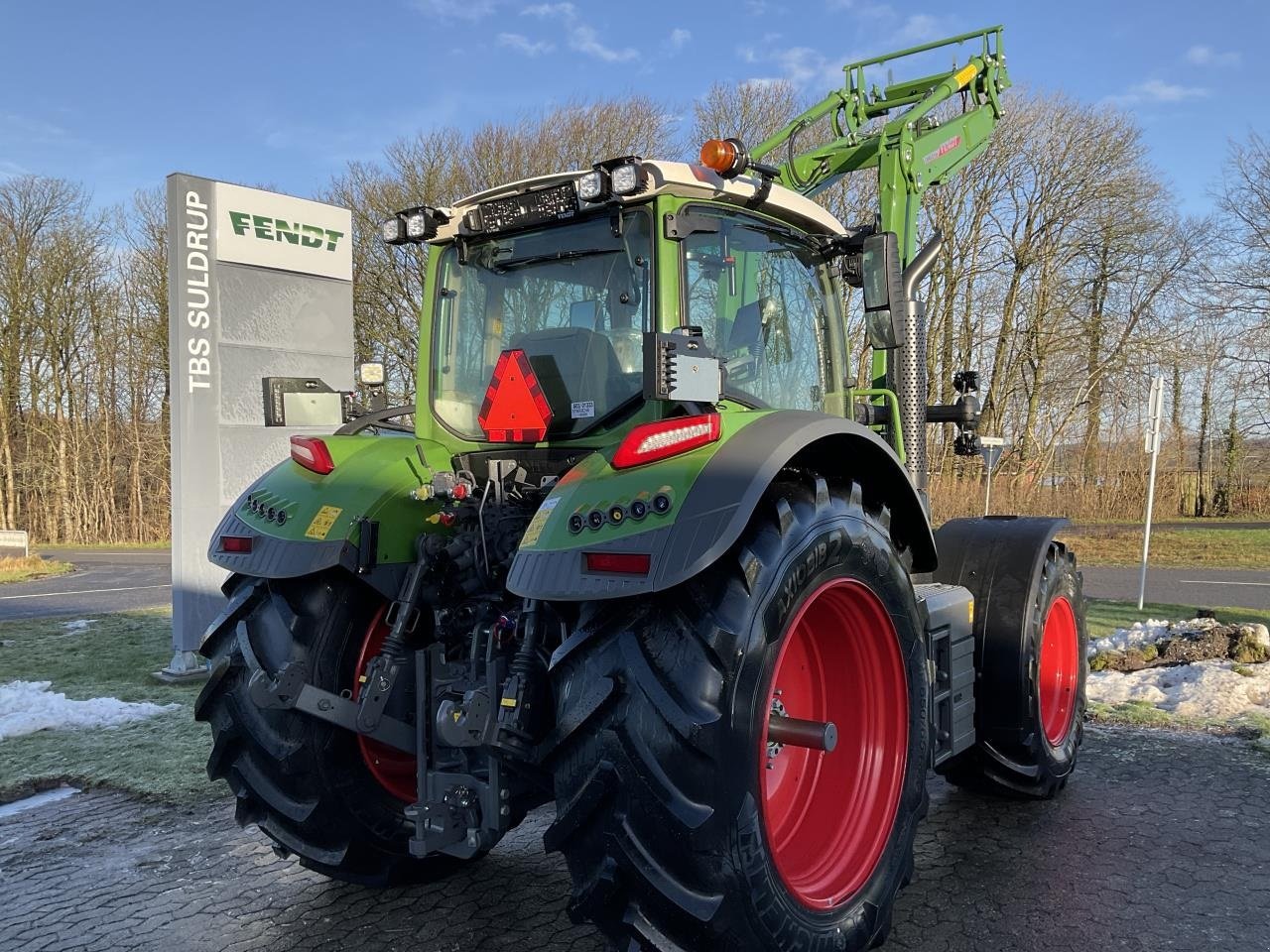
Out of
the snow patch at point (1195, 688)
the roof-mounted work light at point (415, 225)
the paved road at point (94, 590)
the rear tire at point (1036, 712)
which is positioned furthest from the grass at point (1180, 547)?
the roof-mounted work light at point (415, 225)

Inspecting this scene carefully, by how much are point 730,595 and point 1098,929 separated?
72.2 inches

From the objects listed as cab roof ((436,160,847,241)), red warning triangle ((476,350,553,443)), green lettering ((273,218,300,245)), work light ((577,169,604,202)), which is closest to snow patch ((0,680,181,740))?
green lettering ((273,218,300,245))

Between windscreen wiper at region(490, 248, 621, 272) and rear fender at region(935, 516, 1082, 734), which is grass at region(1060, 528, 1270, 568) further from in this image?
windscreen wiper at region(490, 248, 621, 272)

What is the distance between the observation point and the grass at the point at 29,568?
1552cm

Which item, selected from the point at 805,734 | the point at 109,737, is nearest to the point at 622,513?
the point at 805,734

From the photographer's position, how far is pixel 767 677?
2.37 metres

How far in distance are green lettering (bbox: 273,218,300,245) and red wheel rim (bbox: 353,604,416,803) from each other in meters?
5.37

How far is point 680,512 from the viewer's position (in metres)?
2.32

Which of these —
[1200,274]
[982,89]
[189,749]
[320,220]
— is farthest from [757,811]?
→ [1200,274]

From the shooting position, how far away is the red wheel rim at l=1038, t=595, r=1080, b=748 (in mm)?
4617

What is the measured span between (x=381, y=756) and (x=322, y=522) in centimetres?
88

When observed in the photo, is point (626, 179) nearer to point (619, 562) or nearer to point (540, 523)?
point (540, 523)

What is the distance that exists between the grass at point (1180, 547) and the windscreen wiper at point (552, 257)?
49.9 feet

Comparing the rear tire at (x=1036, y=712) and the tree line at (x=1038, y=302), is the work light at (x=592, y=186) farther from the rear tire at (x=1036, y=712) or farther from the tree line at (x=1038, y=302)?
the tree line at (x=1038, y=302)
